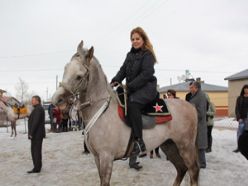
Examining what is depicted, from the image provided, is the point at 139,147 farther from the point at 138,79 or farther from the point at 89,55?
the point at 89,55

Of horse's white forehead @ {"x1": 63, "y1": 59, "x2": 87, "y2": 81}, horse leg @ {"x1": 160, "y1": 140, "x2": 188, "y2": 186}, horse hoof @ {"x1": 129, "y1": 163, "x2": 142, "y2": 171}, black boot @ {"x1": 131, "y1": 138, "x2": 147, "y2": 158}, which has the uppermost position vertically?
horse's white forehead @ {"x1": 63, "y1": 59, "x2": 87, "y2": 81}

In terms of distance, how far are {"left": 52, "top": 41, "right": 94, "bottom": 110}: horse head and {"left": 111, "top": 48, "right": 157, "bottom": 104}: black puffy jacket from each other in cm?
71

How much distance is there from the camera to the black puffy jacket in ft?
15.2

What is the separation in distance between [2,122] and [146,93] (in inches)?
947

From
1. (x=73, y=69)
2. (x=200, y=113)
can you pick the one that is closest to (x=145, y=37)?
(x=73, y=69)

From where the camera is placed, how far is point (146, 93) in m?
4.71

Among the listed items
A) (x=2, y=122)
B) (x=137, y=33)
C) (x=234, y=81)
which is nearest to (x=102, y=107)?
(x=137, y=33)

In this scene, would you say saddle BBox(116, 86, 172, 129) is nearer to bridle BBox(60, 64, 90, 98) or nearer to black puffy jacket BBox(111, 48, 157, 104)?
black puffy jacket BBox(111, 48, 157, 104)

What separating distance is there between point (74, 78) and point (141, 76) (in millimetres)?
977

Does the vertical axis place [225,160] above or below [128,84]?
below

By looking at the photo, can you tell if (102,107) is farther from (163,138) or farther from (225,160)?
(225,160)

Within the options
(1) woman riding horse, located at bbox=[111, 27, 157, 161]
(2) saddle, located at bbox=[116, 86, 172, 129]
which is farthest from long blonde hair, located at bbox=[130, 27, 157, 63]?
(2) saddle, located at bbox=[116, 86, 172, 129]

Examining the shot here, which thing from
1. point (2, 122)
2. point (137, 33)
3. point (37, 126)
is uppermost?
point (137, 33)

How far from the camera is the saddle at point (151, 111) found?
15.2ft
